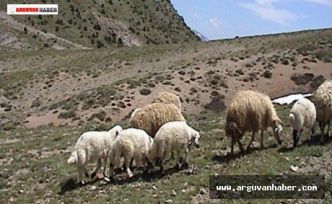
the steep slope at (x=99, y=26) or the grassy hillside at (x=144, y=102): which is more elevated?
the steep slope at (x=99, y=26)

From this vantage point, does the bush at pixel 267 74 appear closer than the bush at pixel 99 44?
Yes

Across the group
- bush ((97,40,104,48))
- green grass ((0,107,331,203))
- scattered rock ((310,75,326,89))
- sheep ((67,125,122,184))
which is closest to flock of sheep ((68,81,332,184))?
sheep ((67,125,122,184))

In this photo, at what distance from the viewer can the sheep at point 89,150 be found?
16.4m

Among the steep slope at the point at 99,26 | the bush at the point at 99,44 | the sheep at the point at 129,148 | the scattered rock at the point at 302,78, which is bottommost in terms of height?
the sheep at the point at 129,148

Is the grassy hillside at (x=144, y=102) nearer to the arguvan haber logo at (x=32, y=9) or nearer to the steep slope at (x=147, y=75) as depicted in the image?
the steep slope at (x=147, y=75)

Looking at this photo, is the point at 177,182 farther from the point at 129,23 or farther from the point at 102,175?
the point at 129,23

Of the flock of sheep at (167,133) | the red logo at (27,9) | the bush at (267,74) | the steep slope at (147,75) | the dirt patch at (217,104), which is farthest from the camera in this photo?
the red logo at (27,9)

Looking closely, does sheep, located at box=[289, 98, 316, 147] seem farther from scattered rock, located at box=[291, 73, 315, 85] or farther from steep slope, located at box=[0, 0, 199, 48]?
steep slope, located at box=[0, 0, 199, 48]

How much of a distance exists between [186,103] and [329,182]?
28505 millimetres

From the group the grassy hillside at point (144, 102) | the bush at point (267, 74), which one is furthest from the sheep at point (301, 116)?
the bush at point (267, 74)

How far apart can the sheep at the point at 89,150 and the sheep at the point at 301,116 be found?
5802 mm

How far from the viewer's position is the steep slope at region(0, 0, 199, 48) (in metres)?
93.2

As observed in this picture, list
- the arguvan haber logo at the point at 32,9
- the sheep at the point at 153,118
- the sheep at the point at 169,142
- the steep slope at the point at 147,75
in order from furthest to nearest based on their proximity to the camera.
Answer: the arguvan haber logo at the point at 32,9
the steep slope at the point at 147,75
the sheep at the point at 153,118
the sheep at the point at 169,142

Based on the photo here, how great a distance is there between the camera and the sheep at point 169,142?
16078 millimetres
